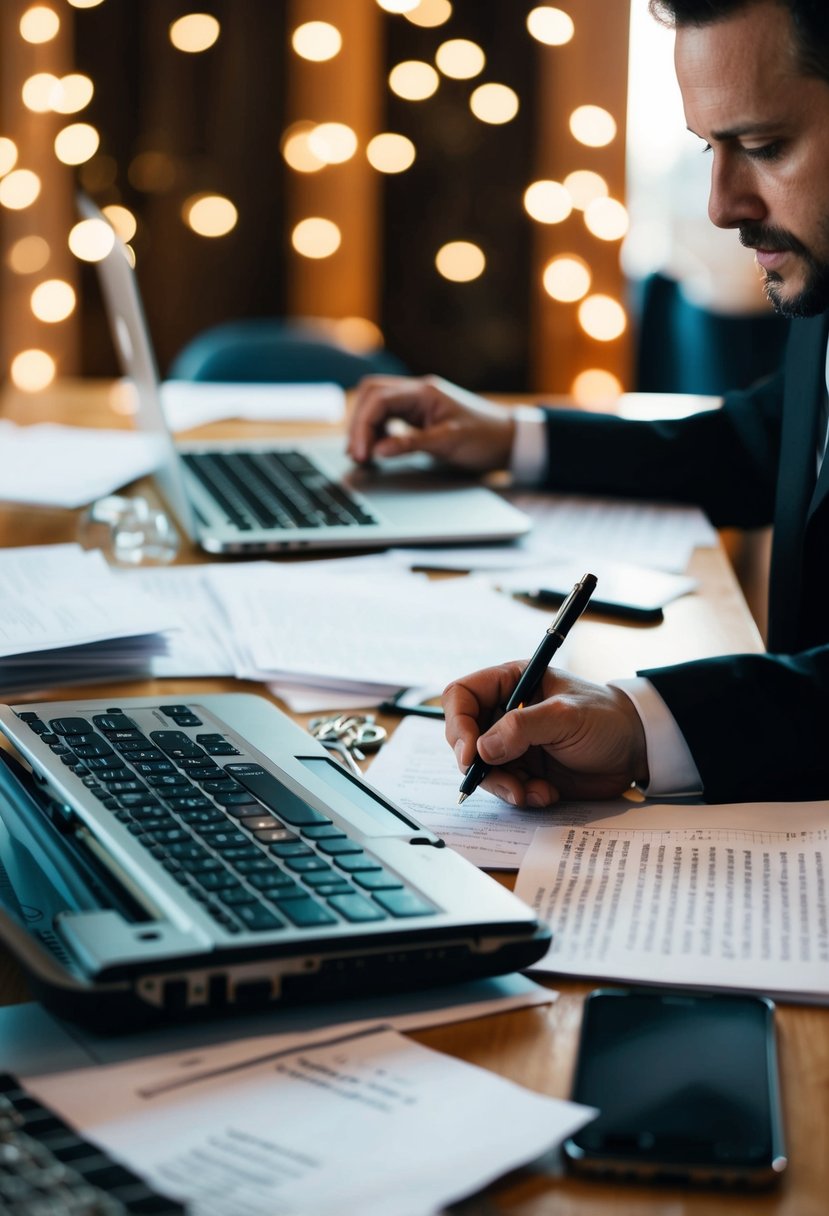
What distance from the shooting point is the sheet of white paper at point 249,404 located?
2.23 m

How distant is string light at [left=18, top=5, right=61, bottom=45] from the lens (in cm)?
347

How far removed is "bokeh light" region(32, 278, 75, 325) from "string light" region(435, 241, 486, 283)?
994 millimetres

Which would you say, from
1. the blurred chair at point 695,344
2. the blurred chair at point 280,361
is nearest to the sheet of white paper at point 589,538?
the blurred chair at point 280,361

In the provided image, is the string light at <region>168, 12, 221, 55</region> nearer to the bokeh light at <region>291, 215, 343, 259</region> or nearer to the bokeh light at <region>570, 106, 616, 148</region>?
the bokeh light at <region>291, 215, 343, 259</region>

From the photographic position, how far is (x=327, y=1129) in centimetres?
56

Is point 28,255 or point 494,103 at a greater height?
point 494,103

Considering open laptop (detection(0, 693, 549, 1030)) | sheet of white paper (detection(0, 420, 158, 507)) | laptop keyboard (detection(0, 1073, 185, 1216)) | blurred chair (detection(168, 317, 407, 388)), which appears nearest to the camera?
laptop keyboard (detection(0, 1073, 185, 1216))

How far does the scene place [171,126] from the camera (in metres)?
3.62

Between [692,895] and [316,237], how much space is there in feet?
10.7

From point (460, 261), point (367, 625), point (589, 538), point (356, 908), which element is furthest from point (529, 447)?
point (460, 261)

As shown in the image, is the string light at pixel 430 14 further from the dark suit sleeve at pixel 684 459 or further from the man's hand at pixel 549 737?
the man's hand at pixel 549 737

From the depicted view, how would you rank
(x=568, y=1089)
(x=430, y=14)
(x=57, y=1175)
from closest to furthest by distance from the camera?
(x=57, y=1175), (x=568, y=1089), (x=430, y=14)

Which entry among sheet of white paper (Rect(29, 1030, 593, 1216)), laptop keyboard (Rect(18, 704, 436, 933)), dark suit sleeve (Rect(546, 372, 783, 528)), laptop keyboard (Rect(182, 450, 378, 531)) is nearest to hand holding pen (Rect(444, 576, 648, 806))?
laptop keyboard (Rect(18, 704, 436, 933))

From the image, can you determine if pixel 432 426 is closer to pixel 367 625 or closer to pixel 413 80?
pixel 367 625
